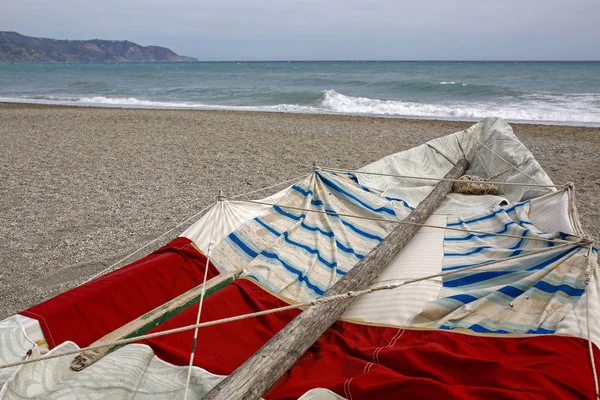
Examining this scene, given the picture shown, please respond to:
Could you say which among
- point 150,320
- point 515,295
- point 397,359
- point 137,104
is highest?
point 137,104

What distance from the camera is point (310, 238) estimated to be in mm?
3328

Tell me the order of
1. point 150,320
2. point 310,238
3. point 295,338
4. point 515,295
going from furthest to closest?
point 310,238 < point 150,320 < point 515,295 < point 295,338

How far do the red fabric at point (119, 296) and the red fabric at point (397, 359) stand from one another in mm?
490

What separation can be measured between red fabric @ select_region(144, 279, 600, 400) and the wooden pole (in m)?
0.09

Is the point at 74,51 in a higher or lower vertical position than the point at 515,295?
higher

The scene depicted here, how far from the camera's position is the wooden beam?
1961mm

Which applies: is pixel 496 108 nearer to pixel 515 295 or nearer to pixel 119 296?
pixel 515 295

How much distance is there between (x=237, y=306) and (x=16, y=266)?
2679 mm

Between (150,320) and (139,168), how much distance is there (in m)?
5.39

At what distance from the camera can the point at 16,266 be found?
13.0ft

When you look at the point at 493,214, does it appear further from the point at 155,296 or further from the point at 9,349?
the point at 9,349

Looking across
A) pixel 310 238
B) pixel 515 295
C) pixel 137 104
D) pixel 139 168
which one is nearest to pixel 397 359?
pixel 515 295

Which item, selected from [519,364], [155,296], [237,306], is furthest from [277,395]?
[155,296]

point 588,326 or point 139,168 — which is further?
point 139,168
